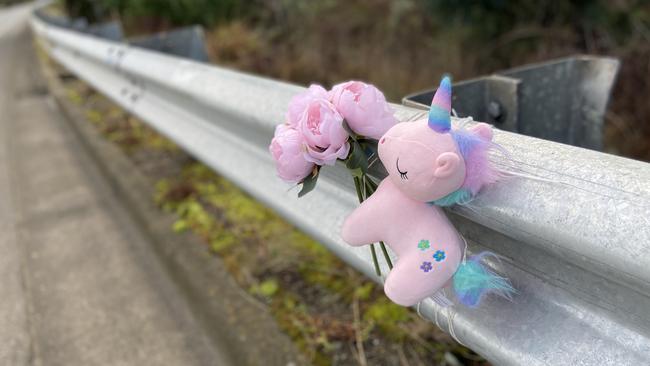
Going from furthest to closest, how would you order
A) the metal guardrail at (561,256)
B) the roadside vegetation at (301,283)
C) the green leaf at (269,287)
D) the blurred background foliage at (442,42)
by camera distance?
the blurred background foliage at (442,42)
the green leaf at (269,287)
the roadside vegetation at (301,283)
the metal guardrail at (561,256)

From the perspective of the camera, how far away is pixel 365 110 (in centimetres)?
122

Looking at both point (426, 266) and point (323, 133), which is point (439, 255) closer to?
point (426, 266)

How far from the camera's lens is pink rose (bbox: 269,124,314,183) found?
126 centimetres

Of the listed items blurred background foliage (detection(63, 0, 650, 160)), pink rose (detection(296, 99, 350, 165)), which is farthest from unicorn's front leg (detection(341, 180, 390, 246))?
blurred background foliage (detection(63, 0, 650, 160))

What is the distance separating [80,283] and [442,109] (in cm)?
207

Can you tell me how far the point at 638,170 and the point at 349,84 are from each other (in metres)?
0.63

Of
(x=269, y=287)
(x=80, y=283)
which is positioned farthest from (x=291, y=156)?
(x=80, y=283)

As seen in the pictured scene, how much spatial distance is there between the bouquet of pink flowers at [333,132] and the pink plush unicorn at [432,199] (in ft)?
0.31

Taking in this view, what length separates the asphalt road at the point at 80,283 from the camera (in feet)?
6.77

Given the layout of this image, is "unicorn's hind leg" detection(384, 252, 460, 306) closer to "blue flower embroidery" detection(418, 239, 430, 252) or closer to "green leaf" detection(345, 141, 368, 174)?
"blue flower embroidery" detection(418, 239, 430, 252)

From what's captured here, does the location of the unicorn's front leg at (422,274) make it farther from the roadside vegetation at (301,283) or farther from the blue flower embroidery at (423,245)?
the roadside vegetation at (301,283)

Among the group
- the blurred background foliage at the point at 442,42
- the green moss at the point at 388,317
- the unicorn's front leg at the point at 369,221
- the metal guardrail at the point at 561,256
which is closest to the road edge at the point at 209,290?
the green moss at the point at 388,317

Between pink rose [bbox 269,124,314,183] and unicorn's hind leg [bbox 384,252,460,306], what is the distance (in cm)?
32

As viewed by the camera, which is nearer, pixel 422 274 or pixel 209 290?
pixel 422 274
